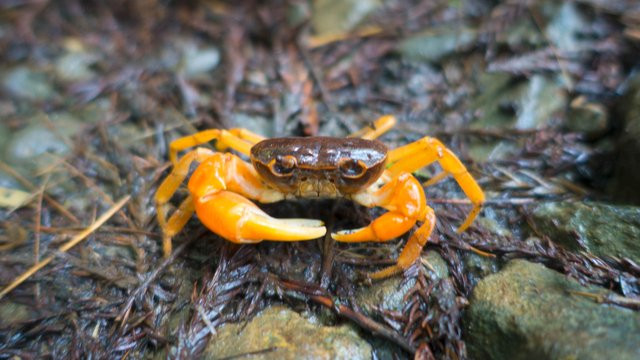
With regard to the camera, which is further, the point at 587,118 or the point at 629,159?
the point at 587,118

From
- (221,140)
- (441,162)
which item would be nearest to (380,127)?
(441,162)

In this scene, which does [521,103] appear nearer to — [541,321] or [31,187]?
[541,321]

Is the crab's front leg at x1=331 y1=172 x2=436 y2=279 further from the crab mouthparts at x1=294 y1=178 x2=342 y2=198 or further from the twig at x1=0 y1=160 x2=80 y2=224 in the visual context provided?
the twig at x1=0 y1=160 x2=80 y2=224

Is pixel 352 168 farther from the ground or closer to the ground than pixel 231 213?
farther from the ground

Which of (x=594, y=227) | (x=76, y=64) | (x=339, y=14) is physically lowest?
(x=594, y=227)

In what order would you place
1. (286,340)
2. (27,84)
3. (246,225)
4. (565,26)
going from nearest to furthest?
(286,340)
(246,225)
(565,26)
(27,84)

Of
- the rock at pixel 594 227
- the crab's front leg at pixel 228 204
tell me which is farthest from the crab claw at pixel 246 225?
the rock at pixel 594 227

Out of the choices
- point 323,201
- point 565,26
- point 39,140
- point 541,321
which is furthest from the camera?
point 565,26

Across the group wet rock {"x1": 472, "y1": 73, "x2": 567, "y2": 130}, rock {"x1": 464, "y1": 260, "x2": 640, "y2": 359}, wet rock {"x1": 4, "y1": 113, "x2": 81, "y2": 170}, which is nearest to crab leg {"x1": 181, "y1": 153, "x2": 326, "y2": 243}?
rock {"x1": 464, "y1": 260, "x2": 640, "y2": 359}

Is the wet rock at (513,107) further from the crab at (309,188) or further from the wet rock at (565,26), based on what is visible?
the crab at (309,188)
